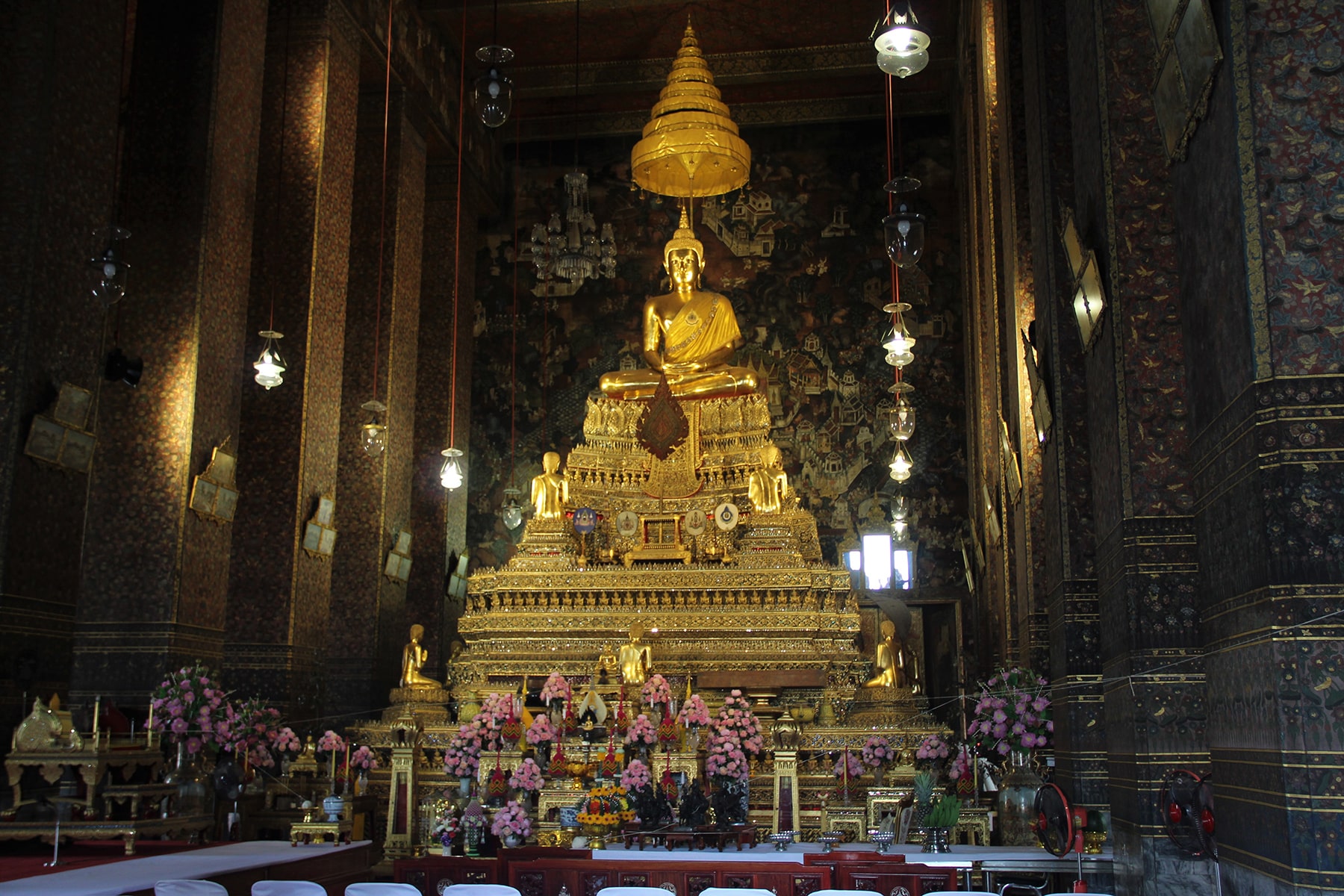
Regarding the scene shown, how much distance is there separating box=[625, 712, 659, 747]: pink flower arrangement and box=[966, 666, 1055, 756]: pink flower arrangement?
2.27 metres

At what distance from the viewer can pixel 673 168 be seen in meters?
15.9

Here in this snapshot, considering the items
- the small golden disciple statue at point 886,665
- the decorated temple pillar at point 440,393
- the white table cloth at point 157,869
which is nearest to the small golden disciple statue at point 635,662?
the small golden disciple statue at point 886,665

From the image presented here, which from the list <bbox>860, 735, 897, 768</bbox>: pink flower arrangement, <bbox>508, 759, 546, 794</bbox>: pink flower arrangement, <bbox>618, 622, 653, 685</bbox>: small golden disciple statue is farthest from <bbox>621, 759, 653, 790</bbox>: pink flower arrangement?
<bbox>618, 622, 653, 685</bbox>: small golden disciple statue

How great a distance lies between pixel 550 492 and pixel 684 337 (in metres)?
3.09

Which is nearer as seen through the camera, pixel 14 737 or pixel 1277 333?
pixel 1277 333

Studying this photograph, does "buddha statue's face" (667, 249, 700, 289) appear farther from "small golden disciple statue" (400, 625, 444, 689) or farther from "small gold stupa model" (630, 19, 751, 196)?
"small golden disciple statue" (400, 625, 444, 689)

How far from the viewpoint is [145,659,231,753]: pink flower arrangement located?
8.40m

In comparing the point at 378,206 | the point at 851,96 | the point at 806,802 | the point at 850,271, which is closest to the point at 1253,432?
the point at 806,802

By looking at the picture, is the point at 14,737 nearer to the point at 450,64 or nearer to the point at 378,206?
the point at 378,206

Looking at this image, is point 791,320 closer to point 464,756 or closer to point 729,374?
point 729,374

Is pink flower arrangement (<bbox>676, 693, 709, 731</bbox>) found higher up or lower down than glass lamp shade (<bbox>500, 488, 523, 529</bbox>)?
lower down

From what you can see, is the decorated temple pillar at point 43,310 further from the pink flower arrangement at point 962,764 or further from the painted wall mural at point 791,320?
the painted wall mural at point 791,320

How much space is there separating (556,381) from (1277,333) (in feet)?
47.7

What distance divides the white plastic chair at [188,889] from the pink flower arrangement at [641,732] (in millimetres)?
4354
